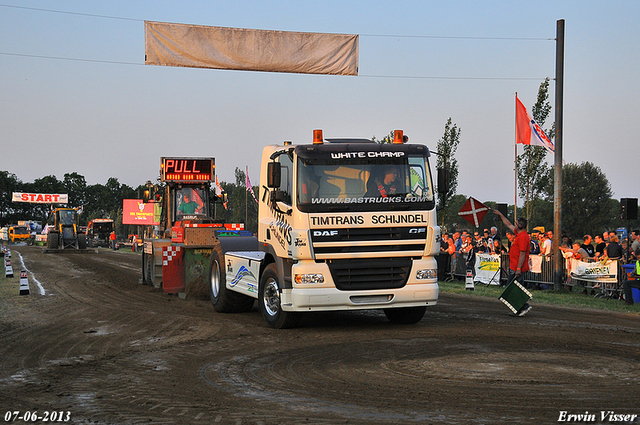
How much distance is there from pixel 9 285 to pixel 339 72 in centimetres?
1179

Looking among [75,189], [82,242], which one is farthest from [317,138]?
[75,189]

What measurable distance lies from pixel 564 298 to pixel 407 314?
21.9 ft

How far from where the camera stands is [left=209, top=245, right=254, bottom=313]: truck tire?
13.7 m

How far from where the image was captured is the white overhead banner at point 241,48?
16.2 metres

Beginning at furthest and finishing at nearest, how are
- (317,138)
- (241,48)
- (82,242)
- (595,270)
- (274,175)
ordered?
1. (82,242)
2. (595,270)
3. (241,48)
4. (317,138)
5. (274,175)

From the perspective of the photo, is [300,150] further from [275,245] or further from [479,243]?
[479,243]

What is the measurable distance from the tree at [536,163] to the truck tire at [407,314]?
65.8ft

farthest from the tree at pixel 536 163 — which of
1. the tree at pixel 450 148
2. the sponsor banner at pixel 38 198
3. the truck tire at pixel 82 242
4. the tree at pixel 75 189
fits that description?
the tree at pixel 75 189

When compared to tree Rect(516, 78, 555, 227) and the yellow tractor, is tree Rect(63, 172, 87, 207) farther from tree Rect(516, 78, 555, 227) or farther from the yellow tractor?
tree Rect(516, 78, 555, 227)

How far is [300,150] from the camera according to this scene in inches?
429

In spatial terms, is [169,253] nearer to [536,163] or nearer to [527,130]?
[527,130]

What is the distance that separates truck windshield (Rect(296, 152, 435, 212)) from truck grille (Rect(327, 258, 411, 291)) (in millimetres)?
874

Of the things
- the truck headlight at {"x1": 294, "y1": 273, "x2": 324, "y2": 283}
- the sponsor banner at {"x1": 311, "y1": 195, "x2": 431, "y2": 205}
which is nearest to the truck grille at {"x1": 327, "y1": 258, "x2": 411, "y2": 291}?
the truck headlight at {"x1": 294, "y1": 273, "x2": 324, "y2": 283}

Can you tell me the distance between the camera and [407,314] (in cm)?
1191
